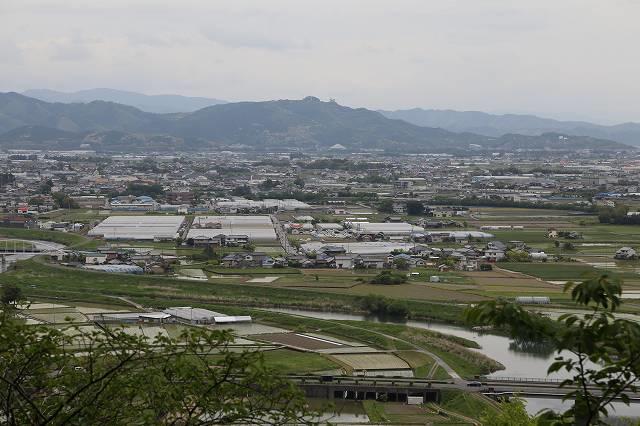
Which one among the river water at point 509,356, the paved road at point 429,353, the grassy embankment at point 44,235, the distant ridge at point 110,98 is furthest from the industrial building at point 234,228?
the distant ridge at point 110,98

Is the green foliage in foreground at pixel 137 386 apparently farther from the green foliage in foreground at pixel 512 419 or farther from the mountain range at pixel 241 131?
the mountain range at pixel 241 131

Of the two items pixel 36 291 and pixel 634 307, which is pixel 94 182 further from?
pixel 634 307

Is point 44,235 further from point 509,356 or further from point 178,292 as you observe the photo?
point 509,356

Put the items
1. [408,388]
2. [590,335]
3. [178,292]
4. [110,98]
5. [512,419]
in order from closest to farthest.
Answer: [590,335] < [512,419] < [408,388] < [178,292] < [110,98]

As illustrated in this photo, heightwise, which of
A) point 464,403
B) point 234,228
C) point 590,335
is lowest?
point 234,228

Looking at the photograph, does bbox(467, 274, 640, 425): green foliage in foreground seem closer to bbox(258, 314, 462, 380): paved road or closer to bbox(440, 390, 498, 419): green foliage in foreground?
bbox(440, 390, 498, 419): green foliage in foreground

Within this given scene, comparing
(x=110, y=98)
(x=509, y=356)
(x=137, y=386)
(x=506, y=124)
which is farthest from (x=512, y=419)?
(x=110, y=98)

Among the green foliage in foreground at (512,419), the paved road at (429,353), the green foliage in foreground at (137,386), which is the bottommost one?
the paved road at (429,353)
